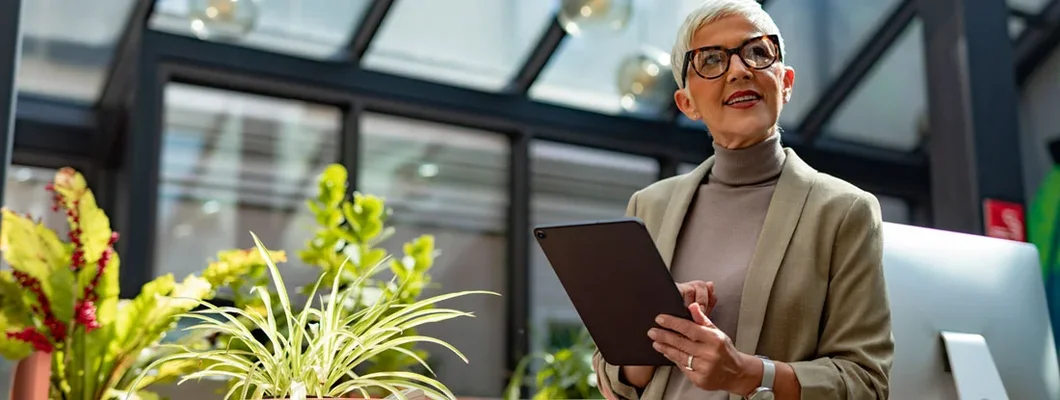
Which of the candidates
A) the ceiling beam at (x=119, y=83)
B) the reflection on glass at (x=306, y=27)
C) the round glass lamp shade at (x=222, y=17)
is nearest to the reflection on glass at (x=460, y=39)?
the reflection on glass at (x=306, y=27)

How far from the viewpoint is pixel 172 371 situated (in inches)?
91.4

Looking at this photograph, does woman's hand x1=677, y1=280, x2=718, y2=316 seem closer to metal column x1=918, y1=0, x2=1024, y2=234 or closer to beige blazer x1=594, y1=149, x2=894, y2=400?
beige blazer x1=594, y1=149, x2=894, y2=400

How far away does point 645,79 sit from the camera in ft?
16.9

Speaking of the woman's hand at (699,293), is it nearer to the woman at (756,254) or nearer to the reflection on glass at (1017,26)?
the woman at (756,254)

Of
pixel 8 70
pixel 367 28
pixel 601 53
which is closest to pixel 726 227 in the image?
pixel 8 70

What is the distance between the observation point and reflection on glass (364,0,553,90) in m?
5.21

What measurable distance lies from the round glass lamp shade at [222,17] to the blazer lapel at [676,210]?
3126 mm

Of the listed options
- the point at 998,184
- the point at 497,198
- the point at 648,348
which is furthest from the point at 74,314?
the point at 497,198

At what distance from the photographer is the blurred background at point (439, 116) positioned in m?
4.67

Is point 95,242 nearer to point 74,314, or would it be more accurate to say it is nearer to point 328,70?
Result: point 74,314

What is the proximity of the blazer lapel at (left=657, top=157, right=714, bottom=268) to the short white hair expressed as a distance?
0.13 metres

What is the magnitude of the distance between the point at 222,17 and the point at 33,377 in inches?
91.8

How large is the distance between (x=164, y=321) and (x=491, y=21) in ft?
10.9

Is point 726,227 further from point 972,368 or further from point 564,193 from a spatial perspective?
point 564,193
